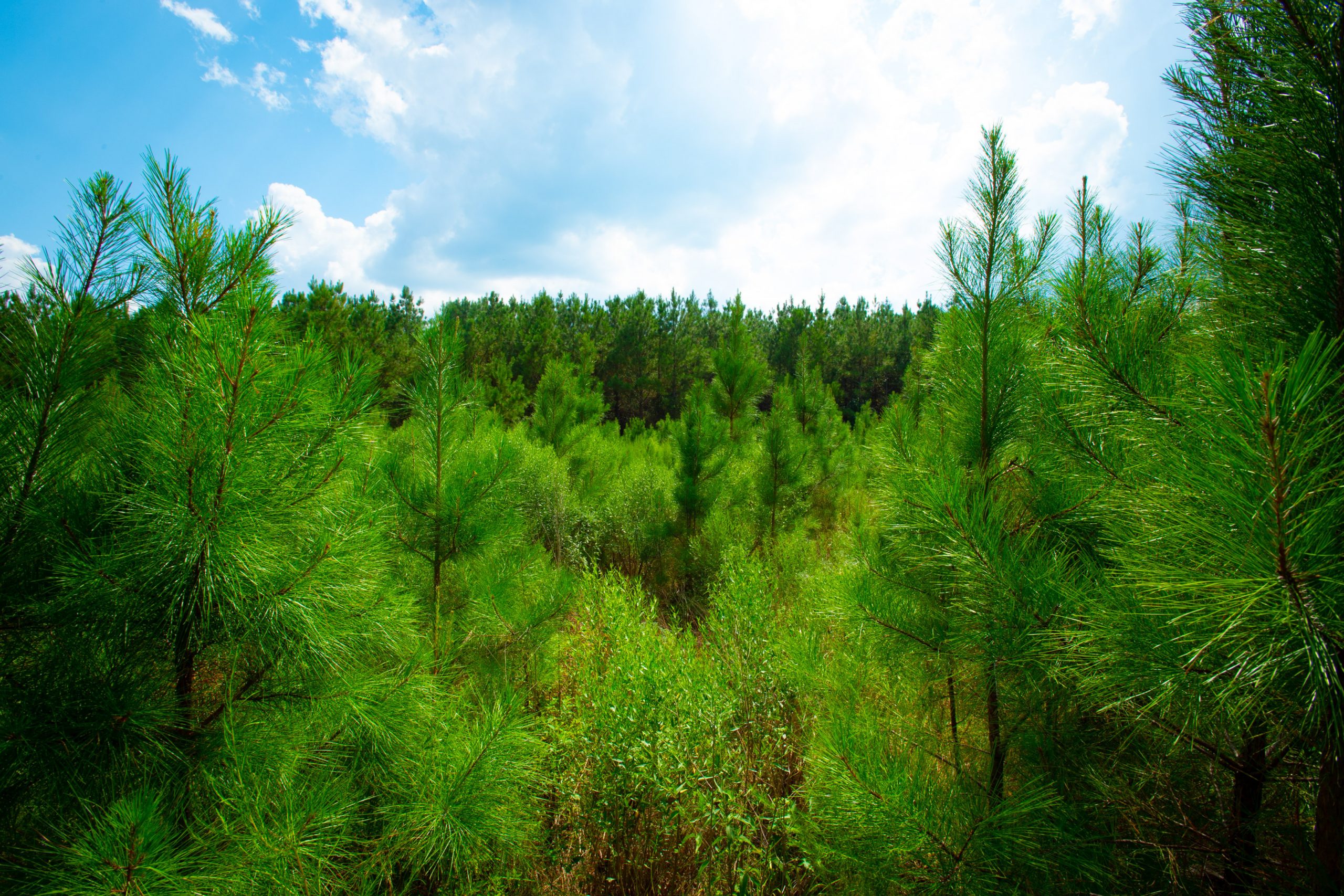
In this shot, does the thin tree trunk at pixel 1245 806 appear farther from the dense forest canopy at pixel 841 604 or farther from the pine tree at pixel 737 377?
the pine tree at pixel 737 377

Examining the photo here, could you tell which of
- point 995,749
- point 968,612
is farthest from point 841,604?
point 995,749

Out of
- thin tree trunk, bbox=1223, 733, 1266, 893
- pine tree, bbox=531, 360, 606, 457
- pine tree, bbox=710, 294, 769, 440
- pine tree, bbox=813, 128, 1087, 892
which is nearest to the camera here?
thin tree trunk, bbox=1223, 733, 1266, 893

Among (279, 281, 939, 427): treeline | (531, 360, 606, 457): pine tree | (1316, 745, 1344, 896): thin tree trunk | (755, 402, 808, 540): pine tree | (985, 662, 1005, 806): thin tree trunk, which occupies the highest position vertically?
(279, 281, 939, 427): treeline

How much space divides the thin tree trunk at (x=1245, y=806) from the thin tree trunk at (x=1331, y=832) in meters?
A: 0.26

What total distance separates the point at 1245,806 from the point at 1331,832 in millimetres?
458

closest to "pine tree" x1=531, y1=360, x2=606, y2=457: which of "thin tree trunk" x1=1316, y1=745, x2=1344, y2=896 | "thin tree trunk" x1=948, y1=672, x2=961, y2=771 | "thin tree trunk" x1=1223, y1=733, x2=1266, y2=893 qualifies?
"thin tree trunk" x1=948, y1=672, x2=961, y2=771

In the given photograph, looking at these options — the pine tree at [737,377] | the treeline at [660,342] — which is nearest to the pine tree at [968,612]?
the pine tree at [737,377]

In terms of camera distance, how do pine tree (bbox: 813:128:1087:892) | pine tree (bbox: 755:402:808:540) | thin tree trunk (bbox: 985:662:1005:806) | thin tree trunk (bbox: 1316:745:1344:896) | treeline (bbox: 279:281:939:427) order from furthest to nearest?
treeline (bbox: 279:281:939:427), pine tree (bbox: 755:402:808:540), thin tree trunk (bbox: 985:662:1005:806), pine tree (bbox: 813:128:1087:892), thin tree trunk (bbox: 1316:745:1344:896)

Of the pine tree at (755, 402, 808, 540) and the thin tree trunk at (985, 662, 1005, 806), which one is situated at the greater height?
the pine tree at (755, 402, 808, 540)

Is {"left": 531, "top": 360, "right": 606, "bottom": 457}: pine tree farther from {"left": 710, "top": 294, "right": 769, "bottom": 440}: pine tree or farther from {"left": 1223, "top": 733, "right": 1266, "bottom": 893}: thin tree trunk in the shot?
{"left": 1223, "top": 733, "right": 1266, "bottom": 893}: thin tree trunk

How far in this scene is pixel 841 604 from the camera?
220 cm

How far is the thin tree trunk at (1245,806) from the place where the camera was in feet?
4.10

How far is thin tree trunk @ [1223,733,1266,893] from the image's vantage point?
125cm

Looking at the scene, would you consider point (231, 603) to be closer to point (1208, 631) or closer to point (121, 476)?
point (121, 476)
